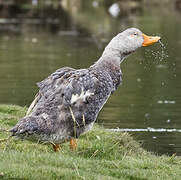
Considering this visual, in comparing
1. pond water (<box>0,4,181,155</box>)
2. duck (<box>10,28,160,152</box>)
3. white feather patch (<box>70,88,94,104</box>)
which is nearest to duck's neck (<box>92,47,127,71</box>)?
duck (<box>10,28,160,152</box>)

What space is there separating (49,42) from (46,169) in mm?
25029

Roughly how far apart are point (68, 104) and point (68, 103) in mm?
13

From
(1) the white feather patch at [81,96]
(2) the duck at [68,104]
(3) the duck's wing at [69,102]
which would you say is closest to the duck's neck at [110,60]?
(2) the duck at [68,104]

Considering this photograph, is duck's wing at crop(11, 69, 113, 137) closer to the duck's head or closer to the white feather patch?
the white feather patch

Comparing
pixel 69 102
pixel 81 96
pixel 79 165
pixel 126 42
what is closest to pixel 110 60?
pixel 126 42

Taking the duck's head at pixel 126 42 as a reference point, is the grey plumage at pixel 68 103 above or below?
below

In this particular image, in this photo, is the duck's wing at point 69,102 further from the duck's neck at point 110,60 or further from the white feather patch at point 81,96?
the duck's neck at point 110,60

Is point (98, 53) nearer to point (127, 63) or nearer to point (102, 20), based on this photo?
point (127, 63)

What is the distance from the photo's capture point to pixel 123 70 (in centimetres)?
2219

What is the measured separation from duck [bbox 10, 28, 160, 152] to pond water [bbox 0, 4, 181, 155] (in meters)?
1.43

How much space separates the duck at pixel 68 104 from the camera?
757cm

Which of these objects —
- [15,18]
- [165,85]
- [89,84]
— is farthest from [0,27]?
[89,84]

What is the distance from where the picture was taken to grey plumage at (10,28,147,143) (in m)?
7.57

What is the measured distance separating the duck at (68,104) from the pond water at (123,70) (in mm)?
1434
